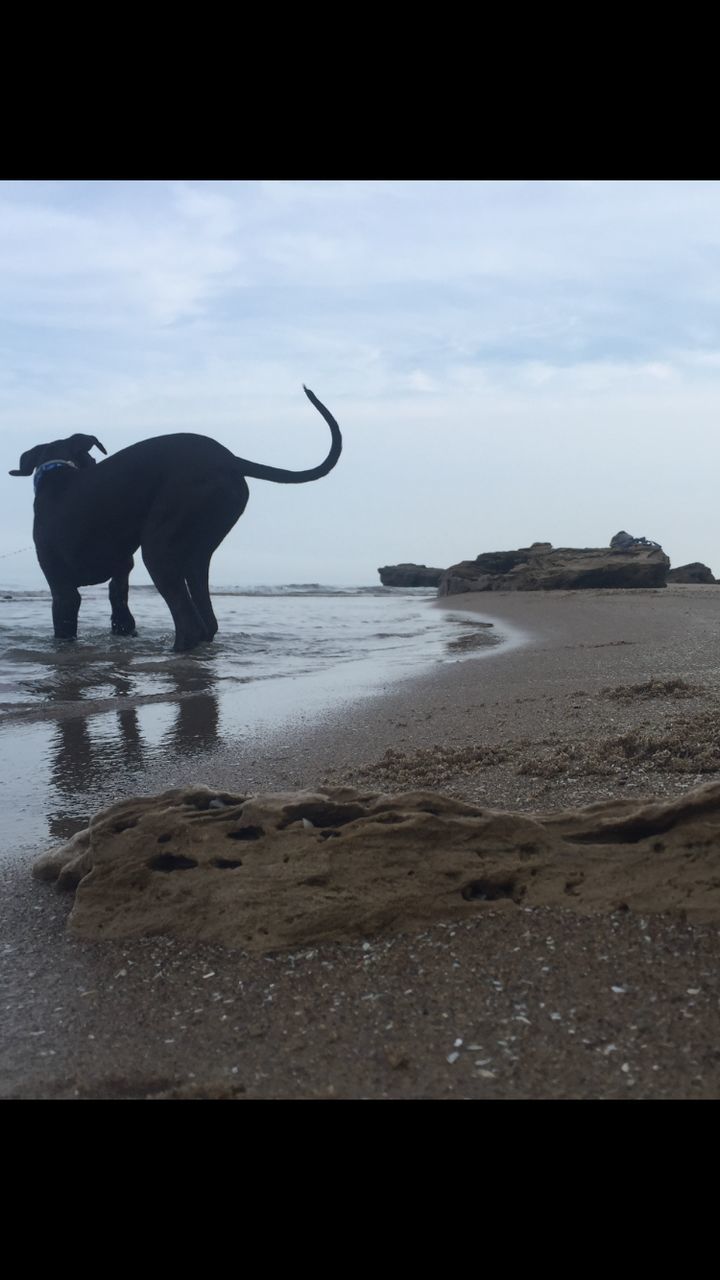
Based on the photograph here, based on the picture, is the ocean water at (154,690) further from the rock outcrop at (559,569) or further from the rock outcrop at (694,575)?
the rock outcrop at (694,575)

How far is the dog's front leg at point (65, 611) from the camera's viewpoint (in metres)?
10.3

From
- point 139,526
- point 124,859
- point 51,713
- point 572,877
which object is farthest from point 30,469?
point 572,877

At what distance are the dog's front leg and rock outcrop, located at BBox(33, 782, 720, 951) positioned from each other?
8.34 meters

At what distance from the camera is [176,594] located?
30.7 ft

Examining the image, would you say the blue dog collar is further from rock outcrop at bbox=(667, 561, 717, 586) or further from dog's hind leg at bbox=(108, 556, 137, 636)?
rock outcrop at bbox=(667, 561, 717, 586)

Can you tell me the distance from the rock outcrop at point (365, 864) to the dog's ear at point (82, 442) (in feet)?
27.9

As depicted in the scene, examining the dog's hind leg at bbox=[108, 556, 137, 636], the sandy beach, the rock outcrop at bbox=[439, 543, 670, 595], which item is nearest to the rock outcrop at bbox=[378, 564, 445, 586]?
the rock outcrop at bbox=[439, 543, 670, 595]

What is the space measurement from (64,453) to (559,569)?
12704mm

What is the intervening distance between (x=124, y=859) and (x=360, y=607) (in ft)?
→ 57.3

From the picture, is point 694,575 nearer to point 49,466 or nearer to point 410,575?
point 410,575

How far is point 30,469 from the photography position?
10.4 meters

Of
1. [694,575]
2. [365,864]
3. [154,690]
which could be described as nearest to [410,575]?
[694,575]
